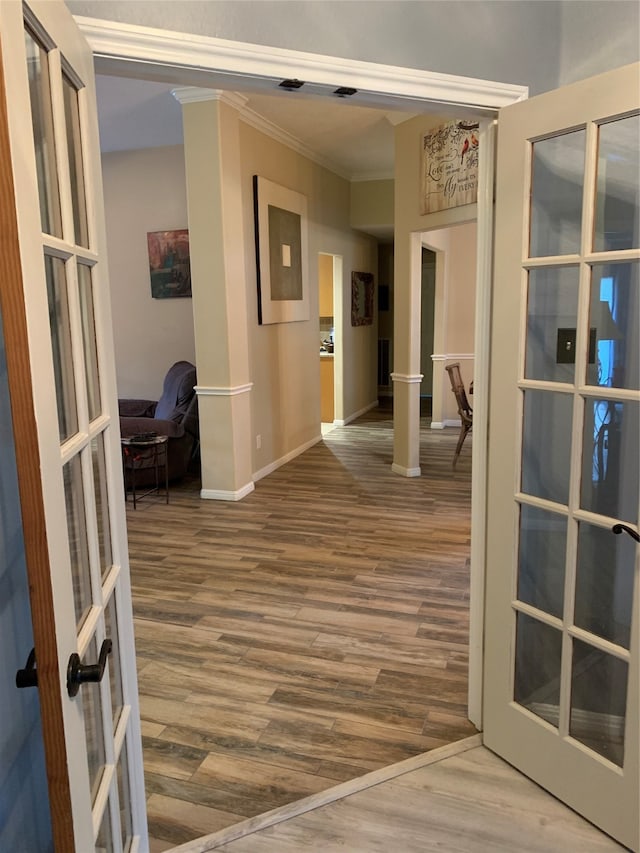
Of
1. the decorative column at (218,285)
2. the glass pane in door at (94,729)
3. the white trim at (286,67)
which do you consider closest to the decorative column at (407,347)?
the decorative column at (218,285)

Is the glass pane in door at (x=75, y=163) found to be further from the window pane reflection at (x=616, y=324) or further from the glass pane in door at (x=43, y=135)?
the window pane reflection at (x=616, y=324)

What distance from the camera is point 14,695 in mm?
1240

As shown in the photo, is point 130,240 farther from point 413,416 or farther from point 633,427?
point 633,427

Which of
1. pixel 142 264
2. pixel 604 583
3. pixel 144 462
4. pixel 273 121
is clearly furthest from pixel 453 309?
pixel 604 583

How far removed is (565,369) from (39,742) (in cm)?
168

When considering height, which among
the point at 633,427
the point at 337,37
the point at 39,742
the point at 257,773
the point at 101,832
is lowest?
the point at 257,773

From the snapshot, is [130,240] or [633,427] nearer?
[633,427]

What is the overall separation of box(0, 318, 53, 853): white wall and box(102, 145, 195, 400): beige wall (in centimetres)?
530

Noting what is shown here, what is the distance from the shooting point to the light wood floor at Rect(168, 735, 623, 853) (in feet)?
6.05

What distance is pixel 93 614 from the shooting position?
1.27 m

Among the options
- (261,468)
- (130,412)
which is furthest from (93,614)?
(130,412)

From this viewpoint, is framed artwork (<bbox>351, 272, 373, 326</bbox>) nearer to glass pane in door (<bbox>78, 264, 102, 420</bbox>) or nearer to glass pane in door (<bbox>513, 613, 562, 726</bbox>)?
glass pane in door (<bbox>513, 613, 562, 726</bbox>)

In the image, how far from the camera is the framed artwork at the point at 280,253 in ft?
18.0

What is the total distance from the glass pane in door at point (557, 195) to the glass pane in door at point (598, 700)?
3.94 feet
